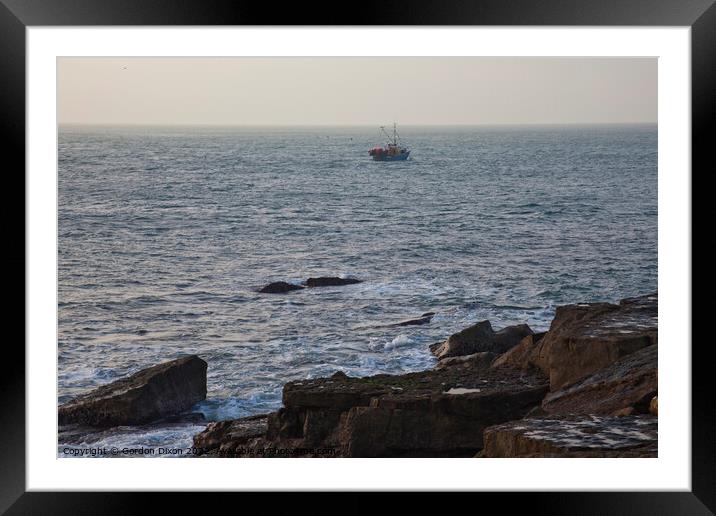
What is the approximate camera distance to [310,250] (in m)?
24.5

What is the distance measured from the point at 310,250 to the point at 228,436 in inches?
627

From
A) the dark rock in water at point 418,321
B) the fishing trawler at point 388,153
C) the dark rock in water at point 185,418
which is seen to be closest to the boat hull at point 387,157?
the fishing trawler at point 388,153

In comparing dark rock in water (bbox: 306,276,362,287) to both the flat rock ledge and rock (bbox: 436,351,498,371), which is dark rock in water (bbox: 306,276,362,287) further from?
the flat rock ledge

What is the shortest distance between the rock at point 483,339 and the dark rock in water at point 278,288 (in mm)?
7794

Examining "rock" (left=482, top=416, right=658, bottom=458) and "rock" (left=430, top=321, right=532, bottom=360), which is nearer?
"rock" (left=482, top=416, right=658, bottom=458)

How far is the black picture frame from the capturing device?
395 cm

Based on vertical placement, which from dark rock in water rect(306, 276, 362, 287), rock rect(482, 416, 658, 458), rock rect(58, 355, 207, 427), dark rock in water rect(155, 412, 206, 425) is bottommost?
dark rock in water rect(155, 412, 206, 425)

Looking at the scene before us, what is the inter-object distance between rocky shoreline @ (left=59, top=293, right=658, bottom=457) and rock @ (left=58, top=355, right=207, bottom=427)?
21 millimetres

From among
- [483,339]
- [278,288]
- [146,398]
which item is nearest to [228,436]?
[146,398]

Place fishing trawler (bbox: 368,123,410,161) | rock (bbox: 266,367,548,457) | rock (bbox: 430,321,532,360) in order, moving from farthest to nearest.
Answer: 1. fishing trawler (bbox: 368,123,410,161)
2. rock (bbox: 430,321,532,360)
3. rock (bbox: 266,367,548,457)

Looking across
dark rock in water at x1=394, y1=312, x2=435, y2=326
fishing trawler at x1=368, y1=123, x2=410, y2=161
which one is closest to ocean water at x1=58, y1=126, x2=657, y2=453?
dark rock in water at x1=394, y1=312, x2=435, y2=326

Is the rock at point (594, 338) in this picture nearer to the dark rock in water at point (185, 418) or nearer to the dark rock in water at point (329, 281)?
the dark rock in water at point (185, 418)

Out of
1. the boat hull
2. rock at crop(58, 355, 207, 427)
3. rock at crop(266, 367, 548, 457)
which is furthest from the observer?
the boat hull

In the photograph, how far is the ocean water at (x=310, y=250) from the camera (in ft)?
52.1
